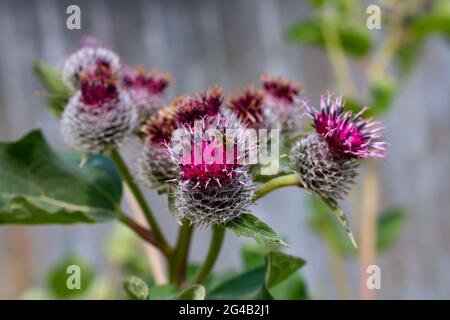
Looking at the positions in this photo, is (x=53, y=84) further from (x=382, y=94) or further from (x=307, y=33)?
(x=307, y=33)

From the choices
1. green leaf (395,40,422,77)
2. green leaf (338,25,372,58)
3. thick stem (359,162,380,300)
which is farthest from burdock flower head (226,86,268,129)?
green leaf (395,40,422,77)

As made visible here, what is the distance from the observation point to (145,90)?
0.96 meters

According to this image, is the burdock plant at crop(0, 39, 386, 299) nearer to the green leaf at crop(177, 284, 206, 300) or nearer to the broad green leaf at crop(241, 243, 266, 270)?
the green leaf at crop(177, 284, 206, 300)

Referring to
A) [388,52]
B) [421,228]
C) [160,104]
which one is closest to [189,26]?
[421,228]

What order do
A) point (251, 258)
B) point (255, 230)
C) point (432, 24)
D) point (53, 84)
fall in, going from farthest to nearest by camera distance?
point (432, 24) → point (251, 258) → point (53, 84) → point (255, 230)

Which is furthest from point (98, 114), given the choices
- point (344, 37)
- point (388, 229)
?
point (388, 229)

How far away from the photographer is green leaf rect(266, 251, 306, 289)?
811 millimetres

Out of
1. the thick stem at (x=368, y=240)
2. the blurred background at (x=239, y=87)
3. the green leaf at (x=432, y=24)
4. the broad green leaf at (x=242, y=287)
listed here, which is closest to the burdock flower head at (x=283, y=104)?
the broad green leaf at (x=242, y=287)

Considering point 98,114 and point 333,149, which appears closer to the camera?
point 333,149

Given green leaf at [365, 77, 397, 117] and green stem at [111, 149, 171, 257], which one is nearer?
green stem at [111, 149, 171, 257]

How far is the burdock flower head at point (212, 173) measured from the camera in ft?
2.21

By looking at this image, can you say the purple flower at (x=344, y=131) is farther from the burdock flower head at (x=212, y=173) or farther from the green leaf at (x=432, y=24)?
the green leaf at (x=432, y=24)

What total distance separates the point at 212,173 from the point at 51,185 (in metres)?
0.39

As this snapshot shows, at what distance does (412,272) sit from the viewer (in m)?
3.62
